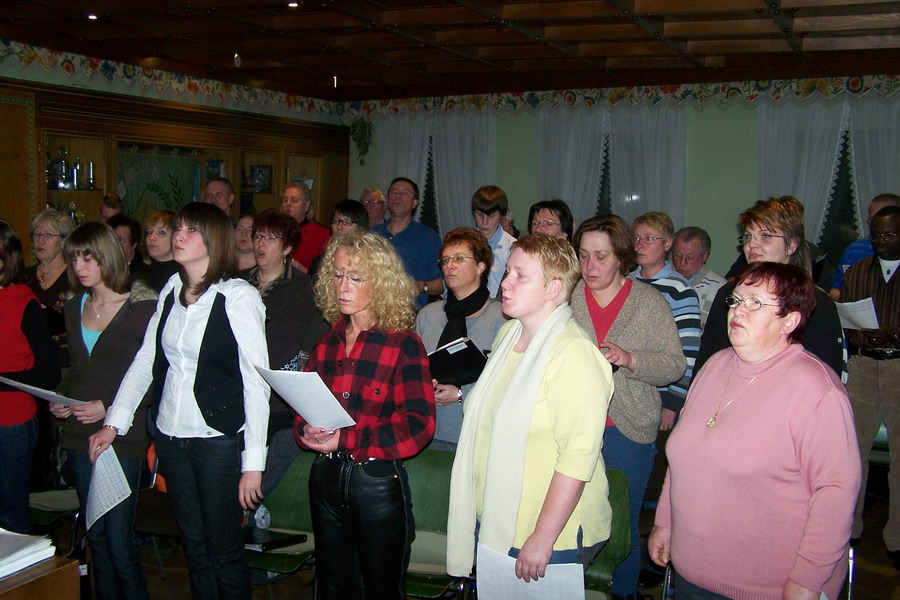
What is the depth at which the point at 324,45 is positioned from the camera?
6.25 m

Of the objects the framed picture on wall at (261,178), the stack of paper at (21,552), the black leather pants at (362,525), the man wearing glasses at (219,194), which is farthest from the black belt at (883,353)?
the framed picture on wall at (261,178)

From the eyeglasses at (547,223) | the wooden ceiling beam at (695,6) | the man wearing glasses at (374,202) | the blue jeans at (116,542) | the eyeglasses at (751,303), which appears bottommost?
the blue jeans at (116,542)

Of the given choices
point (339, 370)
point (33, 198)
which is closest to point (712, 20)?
point (339, 370)

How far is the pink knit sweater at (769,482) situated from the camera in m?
1.86

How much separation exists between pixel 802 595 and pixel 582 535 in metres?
0.57

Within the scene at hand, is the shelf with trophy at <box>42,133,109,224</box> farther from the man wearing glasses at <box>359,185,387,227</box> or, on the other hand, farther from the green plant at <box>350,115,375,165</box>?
the green plant at <box>350,115,375,165</box>

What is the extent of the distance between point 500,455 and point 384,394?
17.3 inches

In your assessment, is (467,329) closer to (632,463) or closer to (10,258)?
(632,463)

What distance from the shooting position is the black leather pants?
2309 mm

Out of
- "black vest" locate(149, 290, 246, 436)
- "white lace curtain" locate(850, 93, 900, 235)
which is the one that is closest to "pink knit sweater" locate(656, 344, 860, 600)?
"black vest" locate(149, 290, 246, 436)

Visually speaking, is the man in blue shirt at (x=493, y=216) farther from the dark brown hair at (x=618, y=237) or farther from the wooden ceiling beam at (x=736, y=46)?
the wooden ceiling beam at (x=736, y=46)

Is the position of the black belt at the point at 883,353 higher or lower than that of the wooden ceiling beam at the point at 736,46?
lower

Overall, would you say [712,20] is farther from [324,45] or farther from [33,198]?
[33,198]

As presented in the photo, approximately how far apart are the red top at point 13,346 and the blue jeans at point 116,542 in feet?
1.61
